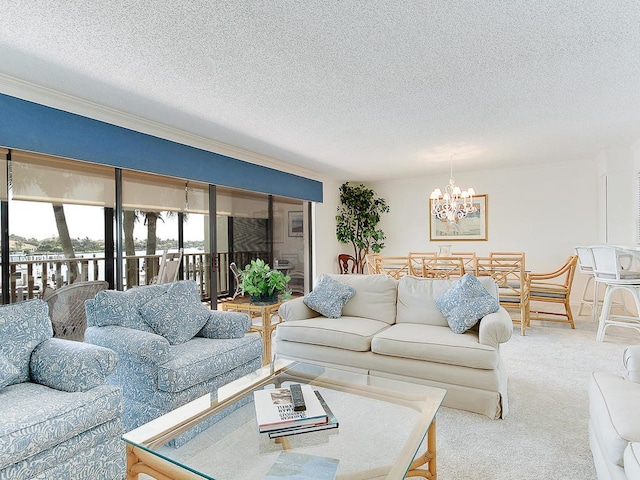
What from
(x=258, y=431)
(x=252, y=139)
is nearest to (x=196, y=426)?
Answer: (x=258, y=431)

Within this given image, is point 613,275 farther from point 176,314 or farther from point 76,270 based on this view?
point 76,270

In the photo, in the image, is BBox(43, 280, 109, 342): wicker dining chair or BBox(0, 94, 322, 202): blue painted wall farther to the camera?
BBox(43, 280, 109, 342): wicker dining chair

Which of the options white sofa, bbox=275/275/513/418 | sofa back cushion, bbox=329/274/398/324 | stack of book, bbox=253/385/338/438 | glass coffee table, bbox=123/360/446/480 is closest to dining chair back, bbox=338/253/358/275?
white sofa, bbox=275/275/513/418

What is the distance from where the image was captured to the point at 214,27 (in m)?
2.11

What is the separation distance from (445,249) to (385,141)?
77.2 inches

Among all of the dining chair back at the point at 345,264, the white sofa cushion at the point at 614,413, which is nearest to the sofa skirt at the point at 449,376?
the white sofa cushion at the point at 614,413

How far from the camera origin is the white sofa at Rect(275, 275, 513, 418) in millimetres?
2445

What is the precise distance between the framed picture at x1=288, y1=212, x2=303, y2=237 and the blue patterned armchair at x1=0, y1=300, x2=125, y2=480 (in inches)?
170

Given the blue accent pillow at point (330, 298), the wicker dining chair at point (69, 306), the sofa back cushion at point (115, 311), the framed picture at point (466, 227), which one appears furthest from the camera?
the framed picture at point (466, 227)

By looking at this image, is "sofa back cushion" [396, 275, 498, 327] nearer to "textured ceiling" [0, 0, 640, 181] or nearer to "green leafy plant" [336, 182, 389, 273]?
"textured ceiling" [0, 0, 640, 181]

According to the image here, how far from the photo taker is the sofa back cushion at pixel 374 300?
3.33 m

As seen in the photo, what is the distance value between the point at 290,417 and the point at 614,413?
1.28 meters

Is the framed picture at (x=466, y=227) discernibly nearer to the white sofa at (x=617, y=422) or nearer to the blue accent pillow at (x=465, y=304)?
the blue accent pillow at (x=465, y=304)

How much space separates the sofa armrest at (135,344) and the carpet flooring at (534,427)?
1.62 meters
